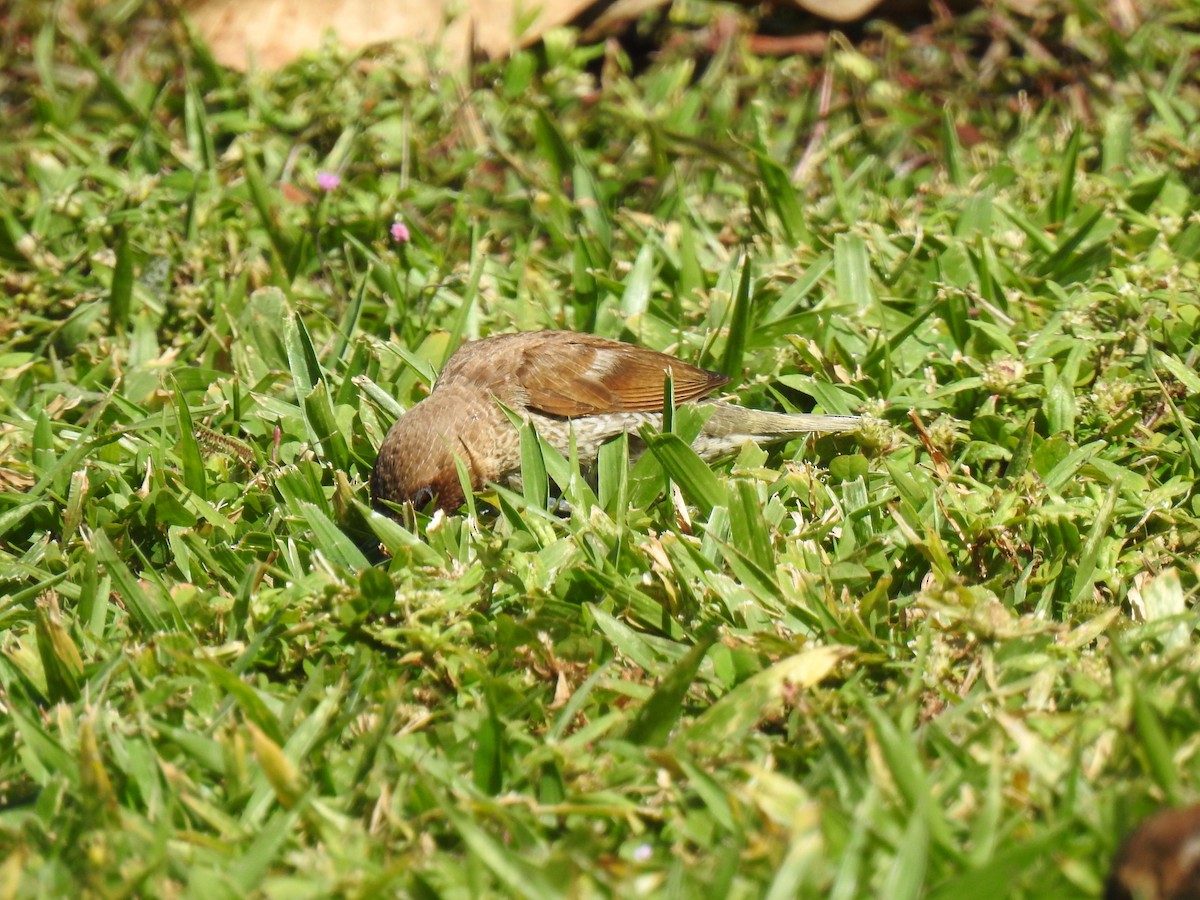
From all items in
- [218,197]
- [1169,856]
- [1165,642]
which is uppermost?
[218,197]

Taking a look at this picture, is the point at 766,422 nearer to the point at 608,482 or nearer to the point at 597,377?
the point at 597,377

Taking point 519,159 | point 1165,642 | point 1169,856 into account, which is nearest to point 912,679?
point 1165,642

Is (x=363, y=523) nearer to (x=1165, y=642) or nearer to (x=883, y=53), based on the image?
(x=1165, y=642)

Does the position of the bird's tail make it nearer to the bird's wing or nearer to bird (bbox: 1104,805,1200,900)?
the bird's wing

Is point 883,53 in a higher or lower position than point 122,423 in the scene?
higher

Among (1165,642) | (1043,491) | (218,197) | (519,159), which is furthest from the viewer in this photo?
(519,159)

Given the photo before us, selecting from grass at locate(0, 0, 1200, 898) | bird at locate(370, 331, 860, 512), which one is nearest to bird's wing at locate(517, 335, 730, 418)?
bird at locate(370, 331, 860, 512)

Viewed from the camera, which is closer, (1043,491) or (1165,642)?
(1165,642)
